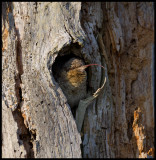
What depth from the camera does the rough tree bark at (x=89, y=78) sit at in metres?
1.42

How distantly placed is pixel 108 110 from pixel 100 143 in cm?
26

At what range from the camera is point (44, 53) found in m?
1.44

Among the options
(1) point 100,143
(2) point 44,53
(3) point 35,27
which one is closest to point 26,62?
(2) point 44,53

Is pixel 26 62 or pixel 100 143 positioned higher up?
pixel 26 62

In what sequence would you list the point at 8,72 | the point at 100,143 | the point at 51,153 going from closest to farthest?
the point at 51,153 < the point at 8,72 < the point at 100,143

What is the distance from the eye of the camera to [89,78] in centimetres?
165

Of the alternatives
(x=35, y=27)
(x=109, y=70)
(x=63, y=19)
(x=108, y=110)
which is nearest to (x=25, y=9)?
(x=35, y=27)

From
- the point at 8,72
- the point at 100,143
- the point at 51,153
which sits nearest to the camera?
the point at 51,153

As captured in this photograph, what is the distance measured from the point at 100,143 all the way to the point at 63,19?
3.18 ft

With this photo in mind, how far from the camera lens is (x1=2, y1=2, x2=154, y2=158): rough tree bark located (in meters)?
1.42

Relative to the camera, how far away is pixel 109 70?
1.75m

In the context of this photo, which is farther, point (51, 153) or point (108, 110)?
point (108, 110)

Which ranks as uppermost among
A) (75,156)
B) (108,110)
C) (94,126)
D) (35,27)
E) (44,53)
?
(35,27)

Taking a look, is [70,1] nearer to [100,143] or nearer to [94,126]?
[94,126]
